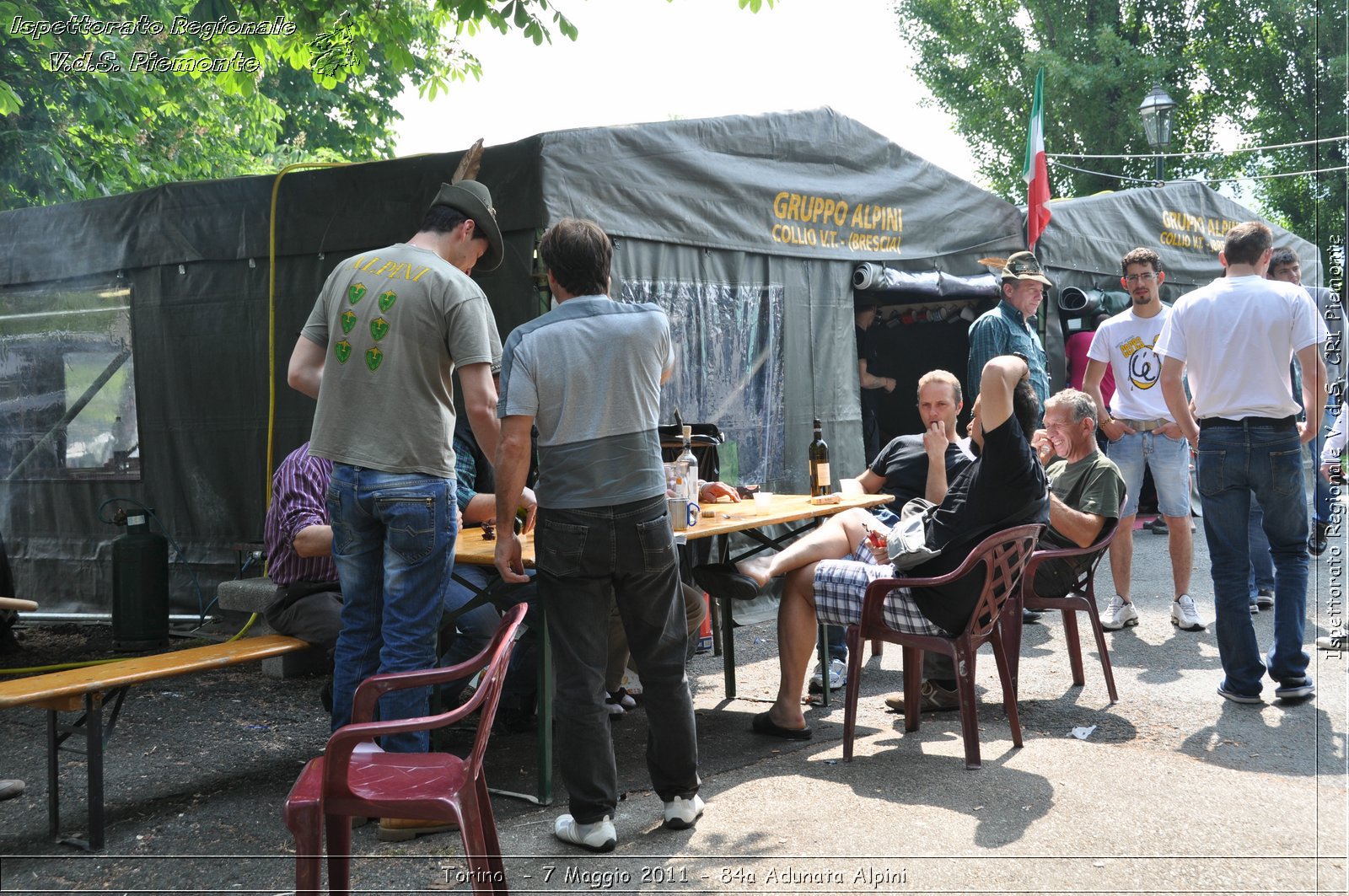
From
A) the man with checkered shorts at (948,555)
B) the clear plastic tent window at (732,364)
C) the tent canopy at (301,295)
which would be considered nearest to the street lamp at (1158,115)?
the tent canopy at (301,295)

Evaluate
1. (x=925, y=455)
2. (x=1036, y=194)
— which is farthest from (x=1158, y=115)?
(x=925, y=455)

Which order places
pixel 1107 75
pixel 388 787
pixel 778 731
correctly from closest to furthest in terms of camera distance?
1. pixel 388 787
2. pixel 778 731
3. pixel 1107 75

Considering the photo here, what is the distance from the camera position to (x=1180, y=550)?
6543 mm

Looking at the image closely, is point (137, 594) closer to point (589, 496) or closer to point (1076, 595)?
point (589, 496)

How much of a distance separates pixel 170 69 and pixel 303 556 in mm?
8752

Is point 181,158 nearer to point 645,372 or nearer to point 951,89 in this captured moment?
point 645,372

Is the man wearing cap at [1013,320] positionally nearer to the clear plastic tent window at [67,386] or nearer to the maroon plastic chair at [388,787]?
the maroon plastic chair at [388,787]

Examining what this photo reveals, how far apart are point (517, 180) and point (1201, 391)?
3457 mm

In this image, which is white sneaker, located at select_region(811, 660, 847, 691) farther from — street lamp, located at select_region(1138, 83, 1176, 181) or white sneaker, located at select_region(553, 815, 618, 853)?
street lamp, located at select_region(1138, 83, 1176, 181)

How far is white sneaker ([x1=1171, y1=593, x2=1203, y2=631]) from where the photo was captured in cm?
651

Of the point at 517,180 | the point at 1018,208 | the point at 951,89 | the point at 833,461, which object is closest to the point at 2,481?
the point at 517,180

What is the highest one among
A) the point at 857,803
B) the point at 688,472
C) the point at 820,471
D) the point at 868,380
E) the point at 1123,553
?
the point at 868,380

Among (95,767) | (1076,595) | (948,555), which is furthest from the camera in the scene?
(1076,595)

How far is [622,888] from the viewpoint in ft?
10.6
